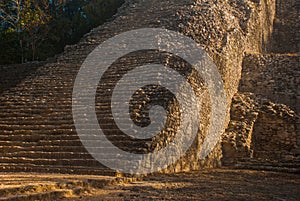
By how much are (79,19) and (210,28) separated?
7.89 meters

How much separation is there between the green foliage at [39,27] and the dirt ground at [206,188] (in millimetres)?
11212

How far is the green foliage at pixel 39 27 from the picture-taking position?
17.3 metres

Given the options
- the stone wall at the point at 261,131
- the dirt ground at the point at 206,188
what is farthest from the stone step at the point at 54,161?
the stone wall at the point at 261,131

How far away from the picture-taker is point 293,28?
20.2 m

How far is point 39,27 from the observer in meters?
17.9

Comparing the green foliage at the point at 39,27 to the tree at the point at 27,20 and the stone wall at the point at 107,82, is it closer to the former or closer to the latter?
the tree at the point at 27,20

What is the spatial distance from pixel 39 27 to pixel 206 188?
43.7 ft

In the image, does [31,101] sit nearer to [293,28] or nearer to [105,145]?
[105,145]

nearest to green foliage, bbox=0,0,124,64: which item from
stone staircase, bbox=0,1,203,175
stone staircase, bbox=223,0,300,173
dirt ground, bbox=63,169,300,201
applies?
stone staircase, bbox=0,1,203,175

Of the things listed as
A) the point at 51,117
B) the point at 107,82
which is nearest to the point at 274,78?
the point at 107,82

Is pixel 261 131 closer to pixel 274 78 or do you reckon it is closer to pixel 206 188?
pixel 274 78

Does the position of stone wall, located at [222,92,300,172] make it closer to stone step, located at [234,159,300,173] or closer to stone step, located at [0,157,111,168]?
stone step, located at [234,159,300,173]

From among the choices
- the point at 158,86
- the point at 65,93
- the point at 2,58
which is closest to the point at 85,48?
the point at 65,93

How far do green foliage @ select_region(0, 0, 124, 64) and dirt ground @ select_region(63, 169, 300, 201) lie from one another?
11.2m
